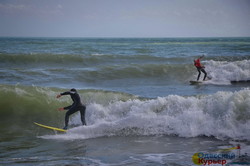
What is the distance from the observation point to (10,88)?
1545 cm

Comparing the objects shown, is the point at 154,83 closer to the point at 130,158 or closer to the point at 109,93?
the point at 109,93

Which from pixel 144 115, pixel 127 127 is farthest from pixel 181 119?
pixel 127 127

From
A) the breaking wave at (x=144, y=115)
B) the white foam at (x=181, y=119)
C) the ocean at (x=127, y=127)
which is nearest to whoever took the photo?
the ocean at (x=127, y=127)

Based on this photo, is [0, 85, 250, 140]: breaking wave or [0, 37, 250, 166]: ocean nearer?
[0, 37, 250, 166]: ocean

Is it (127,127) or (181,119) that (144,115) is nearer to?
(127,127)

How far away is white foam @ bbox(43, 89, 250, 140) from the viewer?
10375 millimetres

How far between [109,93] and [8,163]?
7742mm

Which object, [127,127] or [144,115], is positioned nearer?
[127,127]

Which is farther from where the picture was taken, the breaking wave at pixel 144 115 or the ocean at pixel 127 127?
the breaking wave at pixel 144 115

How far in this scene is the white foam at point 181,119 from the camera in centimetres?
1038

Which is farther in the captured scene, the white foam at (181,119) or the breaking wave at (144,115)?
the breaking wave at (144,115)

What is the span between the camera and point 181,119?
1114 centimetres

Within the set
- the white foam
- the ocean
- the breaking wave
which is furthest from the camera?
the breaking wave

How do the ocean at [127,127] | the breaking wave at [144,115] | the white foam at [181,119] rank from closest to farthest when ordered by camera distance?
the ocean at [127,127]
the white foam at [181,119]
the breaking wave at [144,115]
